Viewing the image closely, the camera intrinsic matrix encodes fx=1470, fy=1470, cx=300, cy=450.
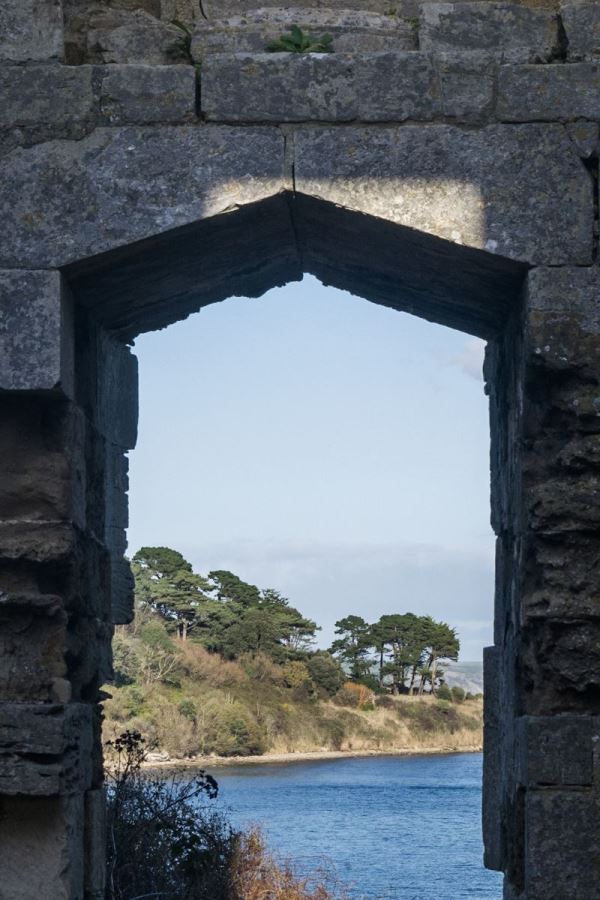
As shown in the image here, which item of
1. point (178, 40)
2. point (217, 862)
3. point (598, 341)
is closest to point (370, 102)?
point (178, 40)

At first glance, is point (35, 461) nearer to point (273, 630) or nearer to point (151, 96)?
point (151, 96)

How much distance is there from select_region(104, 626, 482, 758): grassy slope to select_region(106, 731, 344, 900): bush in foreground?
9.95m

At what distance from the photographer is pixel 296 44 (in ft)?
18.4

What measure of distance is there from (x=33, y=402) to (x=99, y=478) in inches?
32.2

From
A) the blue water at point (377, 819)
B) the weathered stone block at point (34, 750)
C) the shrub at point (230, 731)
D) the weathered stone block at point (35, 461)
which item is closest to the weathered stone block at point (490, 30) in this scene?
the weathered stone block at point (35, 461)

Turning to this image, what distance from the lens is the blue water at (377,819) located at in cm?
1203

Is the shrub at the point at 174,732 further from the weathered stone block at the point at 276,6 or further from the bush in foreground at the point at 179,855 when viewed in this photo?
the weathered stone block at the point at 276,6

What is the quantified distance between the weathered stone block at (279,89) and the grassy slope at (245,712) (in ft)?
51.4

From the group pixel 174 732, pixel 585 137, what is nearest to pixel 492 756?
pixel 585 137

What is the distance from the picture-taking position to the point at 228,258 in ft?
20.0

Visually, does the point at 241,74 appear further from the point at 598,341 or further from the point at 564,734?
the point at 564,734

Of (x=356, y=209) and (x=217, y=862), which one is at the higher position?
(x=356, y=209)

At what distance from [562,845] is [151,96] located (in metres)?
3.09

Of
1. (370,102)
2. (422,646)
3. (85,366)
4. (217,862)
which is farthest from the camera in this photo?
(422,646)
